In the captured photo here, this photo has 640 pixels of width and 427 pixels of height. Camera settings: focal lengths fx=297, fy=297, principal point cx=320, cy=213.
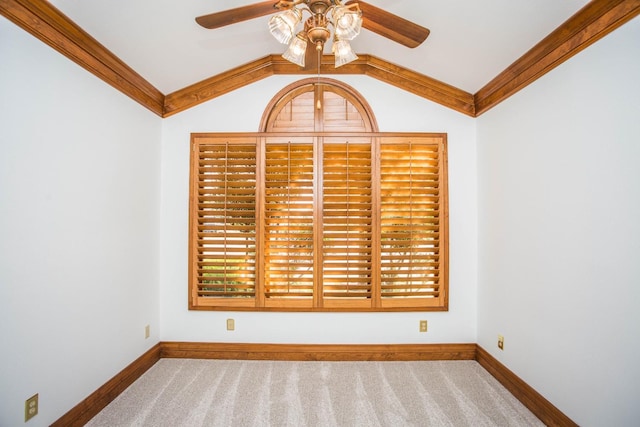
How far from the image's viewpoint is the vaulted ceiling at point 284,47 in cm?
171

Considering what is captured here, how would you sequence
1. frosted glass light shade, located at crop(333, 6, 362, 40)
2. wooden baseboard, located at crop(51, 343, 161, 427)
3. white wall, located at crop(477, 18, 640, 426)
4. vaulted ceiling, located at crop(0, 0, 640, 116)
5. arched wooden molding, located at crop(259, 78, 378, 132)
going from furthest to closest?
1. arched wooden molding, located at crop(259, 78, 378, 132)
2. wooden baseboard, located at crop(51, 343, 161, 427)
3. vaulted ceiling, located at crop(0, 0, 640, 116)
4. white wall, located at crop(477, 18, 640, 426)
5. frosted glass light shade, located at crop(333, 6, 362, 40)

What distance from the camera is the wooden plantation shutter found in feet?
8.94

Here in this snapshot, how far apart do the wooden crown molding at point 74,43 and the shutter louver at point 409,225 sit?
2.15 metres

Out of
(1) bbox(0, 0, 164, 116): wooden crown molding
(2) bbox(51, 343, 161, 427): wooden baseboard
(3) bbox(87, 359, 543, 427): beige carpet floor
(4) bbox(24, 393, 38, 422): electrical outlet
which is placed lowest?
(3) bbox(87, 359, 543, 427): beige carpet floor

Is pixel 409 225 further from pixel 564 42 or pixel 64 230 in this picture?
pixel 64 230

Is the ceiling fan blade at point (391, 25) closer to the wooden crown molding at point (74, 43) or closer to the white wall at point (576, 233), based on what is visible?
the white wall at point (576, 233)

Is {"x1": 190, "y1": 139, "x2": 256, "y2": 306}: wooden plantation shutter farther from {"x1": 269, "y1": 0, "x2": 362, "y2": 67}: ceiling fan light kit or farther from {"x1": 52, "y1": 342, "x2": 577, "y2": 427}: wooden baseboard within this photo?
{"x1": 269, "y1": 0, "x2": 362, "y2": 67}: ceiling fan light kit

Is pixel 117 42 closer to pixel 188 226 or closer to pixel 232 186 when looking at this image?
pixel 232 186

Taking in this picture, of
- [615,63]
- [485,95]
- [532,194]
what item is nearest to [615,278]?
[532,194]

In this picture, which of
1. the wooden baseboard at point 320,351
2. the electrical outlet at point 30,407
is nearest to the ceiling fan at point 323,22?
the electrical outlet at point 30,407

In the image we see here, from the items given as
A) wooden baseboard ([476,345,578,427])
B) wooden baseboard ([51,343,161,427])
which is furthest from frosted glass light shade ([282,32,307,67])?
wooden baseboard ([476,345,578,427])

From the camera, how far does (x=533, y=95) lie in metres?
2.10

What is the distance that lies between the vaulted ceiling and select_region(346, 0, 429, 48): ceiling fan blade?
538 millimetres

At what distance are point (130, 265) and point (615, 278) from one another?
10.3 feet
